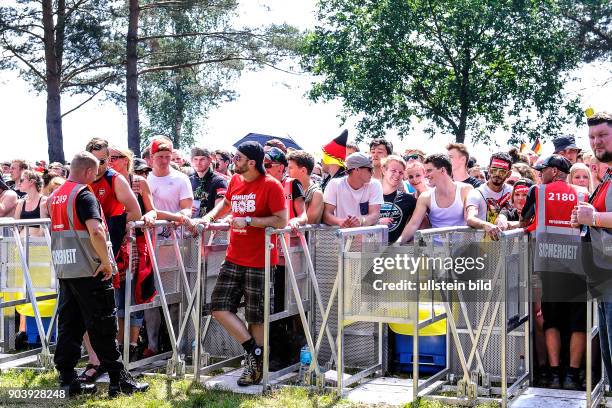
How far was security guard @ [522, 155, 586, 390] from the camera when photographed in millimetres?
6605

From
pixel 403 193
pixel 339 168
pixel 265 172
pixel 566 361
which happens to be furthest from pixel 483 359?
pixel 339 168

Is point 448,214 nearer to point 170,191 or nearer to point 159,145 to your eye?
point 170,191

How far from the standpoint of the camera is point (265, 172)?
7.27 meters

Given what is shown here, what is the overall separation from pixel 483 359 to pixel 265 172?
2350mm

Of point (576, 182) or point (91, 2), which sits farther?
point (91, 2)

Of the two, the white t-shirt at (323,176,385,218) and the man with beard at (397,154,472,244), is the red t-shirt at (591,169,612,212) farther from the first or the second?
the white t-shirt at (323,176,385,218)

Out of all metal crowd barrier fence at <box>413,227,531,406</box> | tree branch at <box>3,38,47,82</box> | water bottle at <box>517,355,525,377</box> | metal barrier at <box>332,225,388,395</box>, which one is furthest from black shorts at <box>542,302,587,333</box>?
tree branch at <box>3,38,47,82</box>

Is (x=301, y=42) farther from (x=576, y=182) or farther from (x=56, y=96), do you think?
(x=576, y=182)

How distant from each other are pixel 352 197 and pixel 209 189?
208 cm

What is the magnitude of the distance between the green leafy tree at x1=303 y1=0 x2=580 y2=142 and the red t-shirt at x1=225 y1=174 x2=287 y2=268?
24.8 metres

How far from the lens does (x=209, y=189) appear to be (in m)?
9.38

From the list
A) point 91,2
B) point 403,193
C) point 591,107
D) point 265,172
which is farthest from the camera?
point 91,2

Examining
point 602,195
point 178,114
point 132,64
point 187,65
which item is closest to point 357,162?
point 602,195

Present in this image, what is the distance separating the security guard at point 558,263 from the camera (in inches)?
260
